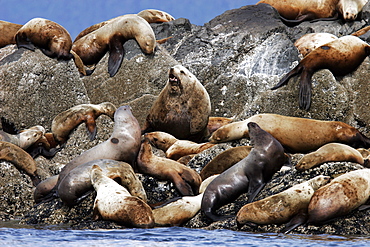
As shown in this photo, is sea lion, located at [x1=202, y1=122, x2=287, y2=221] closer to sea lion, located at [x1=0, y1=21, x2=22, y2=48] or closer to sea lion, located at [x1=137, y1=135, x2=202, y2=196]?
sea lion, located at [x1=137, y1=135, x2=202, y2=196]

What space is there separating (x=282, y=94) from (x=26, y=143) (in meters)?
4.46

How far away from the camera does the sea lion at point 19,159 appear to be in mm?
8273

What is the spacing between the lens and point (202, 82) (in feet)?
41.3

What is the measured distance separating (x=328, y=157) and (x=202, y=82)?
6.67m

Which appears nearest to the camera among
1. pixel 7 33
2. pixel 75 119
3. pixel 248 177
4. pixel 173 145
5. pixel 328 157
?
pixel 328 157

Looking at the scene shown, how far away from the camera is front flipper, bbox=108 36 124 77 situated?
40.7 feet

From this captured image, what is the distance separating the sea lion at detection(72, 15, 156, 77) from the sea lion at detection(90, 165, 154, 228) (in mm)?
6780

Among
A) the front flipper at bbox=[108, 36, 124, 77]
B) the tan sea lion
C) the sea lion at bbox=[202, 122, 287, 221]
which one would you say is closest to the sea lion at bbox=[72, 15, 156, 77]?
the front flipper at bbox=[108, 36, 124, 77]

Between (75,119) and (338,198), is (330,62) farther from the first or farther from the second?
(338,198)

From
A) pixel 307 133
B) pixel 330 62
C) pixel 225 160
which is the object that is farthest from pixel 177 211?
pixel 330 62

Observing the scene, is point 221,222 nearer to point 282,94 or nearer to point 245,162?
point 245,162

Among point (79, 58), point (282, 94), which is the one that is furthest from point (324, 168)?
point (79, 58)

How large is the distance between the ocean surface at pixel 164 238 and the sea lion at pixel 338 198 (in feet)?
0.90

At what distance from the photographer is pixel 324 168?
589cm
